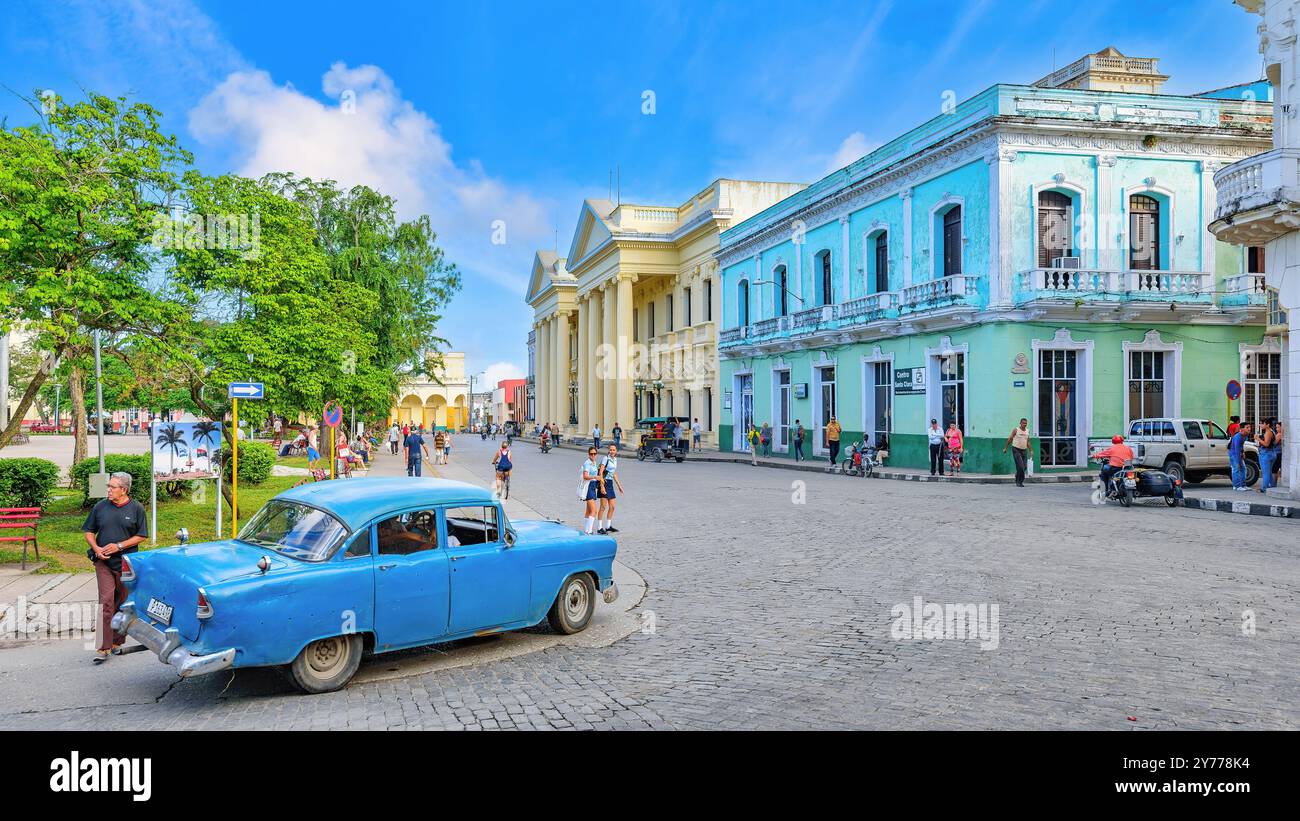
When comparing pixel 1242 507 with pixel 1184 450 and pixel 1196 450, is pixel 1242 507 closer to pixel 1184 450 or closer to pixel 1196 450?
pixel 1184 450

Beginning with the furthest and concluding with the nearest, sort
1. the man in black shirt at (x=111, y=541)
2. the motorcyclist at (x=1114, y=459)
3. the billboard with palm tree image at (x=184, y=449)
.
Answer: the motorcyclist at (x=1114, y=459), the billboard with palm tree image at (x=184, y=449), the man in black shirt at (x=111, y=541)

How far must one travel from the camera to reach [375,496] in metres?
7.29

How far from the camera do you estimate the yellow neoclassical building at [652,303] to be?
49781 millimetres

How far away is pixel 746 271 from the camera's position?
4462 cm

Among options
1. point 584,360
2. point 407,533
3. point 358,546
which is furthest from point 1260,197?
point 584,360

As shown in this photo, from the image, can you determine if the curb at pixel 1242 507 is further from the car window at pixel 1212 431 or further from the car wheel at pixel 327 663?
the car wheel at pixel 327 663

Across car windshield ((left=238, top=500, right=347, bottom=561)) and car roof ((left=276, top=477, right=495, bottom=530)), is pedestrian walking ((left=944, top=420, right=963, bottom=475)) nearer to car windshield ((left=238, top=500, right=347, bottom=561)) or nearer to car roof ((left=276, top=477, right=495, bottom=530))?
car roof ((left=276, top=477, right=495, bottom=530))

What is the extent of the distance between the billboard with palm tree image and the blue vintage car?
669 cm

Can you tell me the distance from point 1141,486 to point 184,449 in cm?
1798

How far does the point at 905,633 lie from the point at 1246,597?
416 centimetres

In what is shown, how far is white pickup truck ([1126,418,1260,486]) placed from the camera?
884 inches

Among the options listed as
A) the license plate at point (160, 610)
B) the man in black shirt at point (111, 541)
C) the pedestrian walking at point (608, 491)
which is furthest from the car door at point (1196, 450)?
the license plate at point (160, 610)

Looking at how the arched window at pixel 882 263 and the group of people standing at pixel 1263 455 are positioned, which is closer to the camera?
the group of people standing at pixel 1263 455
